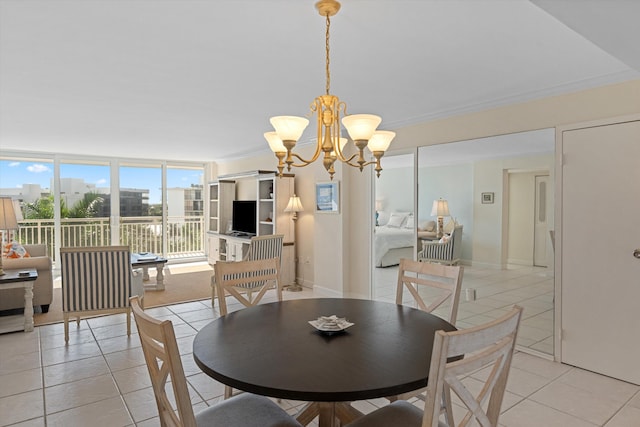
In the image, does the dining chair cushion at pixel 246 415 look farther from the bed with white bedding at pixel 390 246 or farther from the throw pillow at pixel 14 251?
the throw pillow at pixel 14 251

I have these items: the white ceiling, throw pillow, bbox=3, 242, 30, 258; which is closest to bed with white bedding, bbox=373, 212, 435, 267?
the white ceiling

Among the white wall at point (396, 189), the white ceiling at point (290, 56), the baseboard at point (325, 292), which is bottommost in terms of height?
the baseboard at point (325, 292)

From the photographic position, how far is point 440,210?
4289 mm

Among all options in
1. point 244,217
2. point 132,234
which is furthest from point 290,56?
point 132,234

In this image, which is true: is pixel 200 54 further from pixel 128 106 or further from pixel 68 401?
pixel 68 401

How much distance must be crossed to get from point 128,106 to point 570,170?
417 cm

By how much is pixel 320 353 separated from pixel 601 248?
2668 millimetres

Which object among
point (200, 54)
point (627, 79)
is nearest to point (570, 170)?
point (627, 79)

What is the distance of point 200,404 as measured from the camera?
2615mm

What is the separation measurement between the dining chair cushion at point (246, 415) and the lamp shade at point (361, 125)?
1.39 metres

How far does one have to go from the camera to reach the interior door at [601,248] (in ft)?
9.48

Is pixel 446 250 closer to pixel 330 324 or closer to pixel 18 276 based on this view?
pixel 330 324

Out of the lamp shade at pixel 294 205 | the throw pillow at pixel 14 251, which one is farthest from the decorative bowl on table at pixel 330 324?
the throw pillow at pixel 14 251

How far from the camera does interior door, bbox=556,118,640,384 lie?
289 cm
